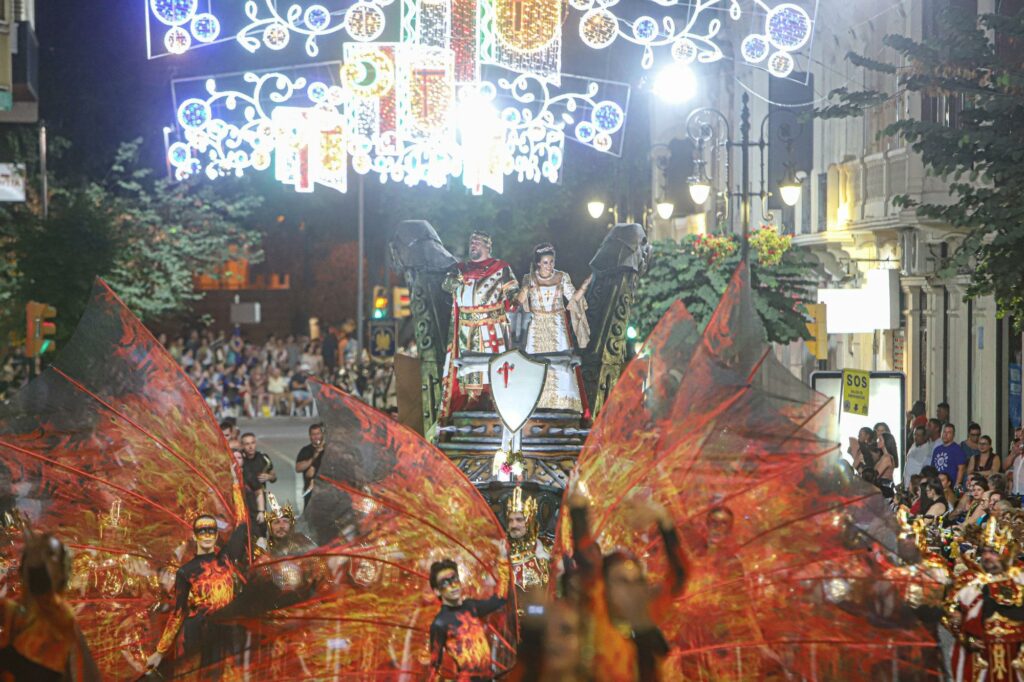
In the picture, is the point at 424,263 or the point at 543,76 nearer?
the point at 424,263

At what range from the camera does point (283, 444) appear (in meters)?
33.7

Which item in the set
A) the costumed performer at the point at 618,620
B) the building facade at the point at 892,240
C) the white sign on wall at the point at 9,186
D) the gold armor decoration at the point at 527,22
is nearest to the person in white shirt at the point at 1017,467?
the building facade at the point at 892,240

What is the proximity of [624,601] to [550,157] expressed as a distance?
59.5ft

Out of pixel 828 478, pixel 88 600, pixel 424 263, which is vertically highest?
pixel 424 263

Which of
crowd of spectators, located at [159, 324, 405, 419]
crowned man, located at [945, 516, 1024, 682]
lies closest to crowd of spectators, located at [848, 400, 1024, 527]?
crowned man, located at [945, 516, 1024, 682]

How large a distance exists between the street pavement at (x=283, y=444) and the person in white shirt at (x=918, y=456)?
23.3 feet

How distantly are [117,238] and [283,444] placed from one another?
20.2ft

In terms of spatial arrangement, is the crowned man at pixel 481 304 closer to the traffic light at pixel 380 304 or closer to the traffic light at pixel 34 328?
the traffic light at pixel 34 328

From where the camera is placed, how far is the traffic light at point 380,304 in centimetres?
4047

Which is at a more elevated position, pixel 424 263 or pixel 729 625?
pixel 424 263

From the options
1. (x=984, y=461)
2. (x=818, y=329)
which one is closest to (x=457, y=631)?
(x=984, y=461)

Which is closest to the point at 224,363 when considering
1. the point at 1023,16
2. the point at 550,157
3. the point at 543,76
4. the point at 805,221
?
the point at 805,221

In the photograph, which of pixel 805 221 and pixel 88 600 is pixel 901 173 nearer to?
pixel 805 221

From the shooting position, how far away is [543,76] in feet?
74.3
